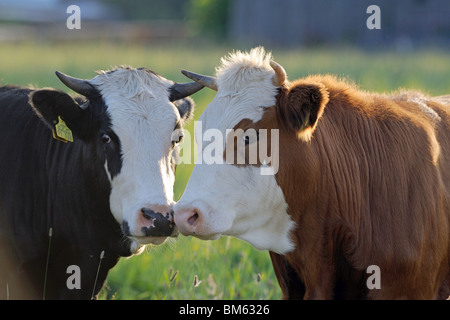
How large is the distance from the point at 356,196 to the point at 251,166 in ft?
2.29

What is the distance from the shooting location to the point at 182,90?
5055 mm

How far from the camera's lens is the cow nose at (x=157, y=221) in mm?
4383

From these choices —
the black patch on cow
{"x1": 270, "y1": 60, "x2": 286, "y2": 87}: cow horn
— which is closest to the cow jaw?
{"x1": 270, "y1": 60, "x2": 286, "y2": 87}: cow horn

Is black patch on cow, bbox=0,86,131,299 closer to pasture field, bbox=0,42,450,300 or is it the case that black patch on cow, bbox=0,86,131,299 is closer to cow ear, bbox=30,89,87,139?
cow ear, bbox=30,89,87,139

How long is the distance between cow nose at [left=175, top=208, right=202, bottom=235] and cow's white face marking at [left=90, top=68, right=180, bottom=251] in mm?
532

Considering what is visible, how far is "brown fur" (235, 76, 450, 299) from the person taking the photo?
13.4ft

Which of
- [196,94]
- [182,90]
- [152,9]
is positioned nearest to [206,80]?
[182,90]

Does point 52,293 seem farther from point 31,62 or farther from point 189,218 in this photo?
point 31,62

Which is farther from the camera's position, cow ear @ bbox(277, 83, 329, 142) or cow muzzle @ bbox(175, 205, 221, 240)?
cow ear @ bbox(277, 83, 329, 142)

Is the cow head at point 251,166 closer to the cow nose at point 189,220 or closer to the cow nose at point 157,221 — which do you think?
the cow nose at point 189,220

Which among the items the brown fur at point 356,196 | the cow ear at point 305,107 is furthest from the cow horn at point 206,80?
the cow ear at point 305,107

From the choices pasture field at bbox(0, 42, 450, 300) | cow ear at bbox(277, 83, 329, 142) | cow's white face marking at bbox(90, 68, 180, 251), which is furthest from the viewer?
pasture field at bbox(0, 42, 450, 300)

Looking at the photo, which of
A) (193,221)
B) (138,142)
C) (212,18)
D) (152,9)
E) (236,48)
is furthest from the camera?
(152,9)

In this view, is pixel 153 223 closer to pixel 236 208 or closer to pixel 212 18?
pixel 236 208
